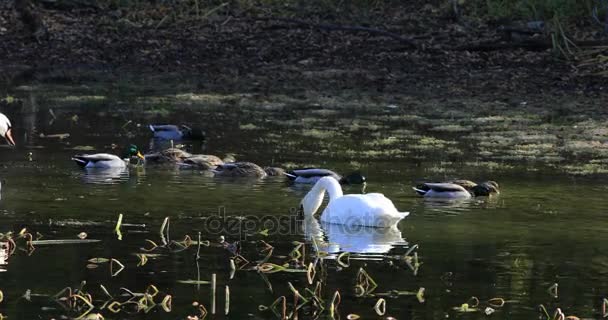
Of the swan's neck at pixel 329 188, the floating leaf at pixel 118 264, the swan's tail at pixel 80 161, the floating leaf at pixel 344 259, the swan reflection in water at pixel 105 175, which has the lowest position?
the swan reflection in water at pixel 105 175

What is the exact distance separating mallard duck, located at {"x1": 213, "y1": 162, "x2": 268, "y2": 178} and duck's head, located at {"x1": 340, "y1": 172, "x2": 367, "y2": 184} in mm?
966

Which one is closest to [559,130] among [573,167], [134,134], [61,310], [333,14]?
[573,167]

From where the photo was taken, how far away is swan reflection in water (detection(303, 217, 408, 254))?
39.3ft

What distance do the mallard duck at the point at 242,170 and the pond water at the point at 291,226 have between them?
0.18 meters

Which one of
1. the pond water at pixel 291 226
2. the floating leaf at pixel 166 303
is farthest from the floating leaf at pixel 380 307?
the floating leaf at pixel 166 303

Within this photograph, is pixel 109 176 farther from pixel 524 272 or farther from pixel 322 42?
pixel 322 42

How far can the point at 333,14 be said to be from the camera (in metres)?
28.2

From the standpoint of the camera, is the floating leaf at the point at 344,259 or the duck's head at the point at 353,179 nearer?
the floating leaf at the point at 344,259

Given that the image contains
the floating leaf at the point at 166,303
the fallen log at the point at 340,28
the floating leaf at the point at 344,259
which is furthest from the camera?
the fallen log at the point at 340,28

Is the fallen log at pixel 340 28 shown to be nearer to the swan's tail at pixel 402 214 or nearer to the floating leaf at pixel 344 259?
the swan's tail at pixel 402 214

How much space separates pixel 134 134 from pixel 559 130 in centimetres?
551

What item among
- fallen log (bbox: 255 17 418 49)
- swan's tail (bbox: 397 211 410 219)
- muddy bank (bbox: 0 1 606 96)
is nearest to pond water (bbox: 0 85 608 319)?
swan's tail (bbox: 397 211 410 219)

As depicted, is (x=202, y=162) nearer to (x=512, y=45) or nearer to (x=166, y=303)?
(x=166, y=303)

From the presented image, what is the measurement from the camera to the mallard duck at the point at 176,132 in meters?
19.4
